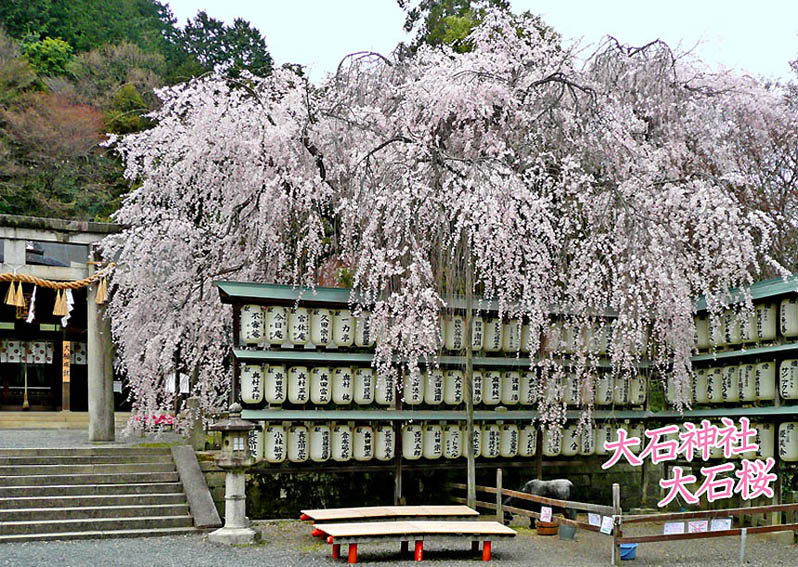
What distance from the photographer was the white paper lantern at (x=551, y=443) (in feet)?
37.8

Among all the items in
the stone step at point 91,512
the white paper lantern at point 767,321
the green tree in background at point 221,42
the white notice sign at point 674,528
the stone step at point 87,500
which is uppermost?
the green tree in background at point 221,42

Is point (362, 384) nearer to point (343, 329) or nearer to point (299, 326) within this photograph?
point (343, 329)

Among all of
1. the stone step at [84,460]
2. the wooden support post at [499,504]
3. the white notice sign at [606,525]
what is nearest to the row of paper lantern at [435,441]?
the wooden support post at [499,504]

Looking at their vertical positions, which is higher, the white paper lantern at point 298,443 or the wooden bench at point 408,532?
the white paper lantern at point 298,443

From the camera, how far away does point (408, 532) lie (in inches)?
316

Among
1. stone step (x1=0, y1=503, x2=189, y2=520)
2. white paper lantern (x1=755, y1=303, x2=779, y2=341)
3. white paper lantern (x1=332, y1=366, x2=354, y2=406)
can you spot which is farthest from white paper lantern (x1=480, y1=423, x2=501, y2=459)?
stone step (x1=0, y1=503, x2=189, y2=520)

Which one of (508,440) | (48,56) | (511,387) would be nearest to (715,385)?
(511,387)

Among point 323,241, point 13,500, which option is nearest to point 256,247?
point 323,241

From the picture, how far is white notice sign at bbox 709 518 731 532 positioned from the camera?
8547mm

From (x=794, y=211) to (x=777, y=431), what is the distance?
19.3 ft

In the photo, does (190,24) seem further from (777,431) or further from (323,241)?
(777,431)

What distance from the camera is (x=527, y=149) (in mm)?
10812

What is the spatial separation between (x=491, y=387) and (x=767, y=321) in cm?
371

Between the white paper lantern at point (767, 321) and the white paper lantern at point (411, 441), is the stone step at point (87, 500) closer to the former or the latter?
the white paper lantern at point (411, 441)
